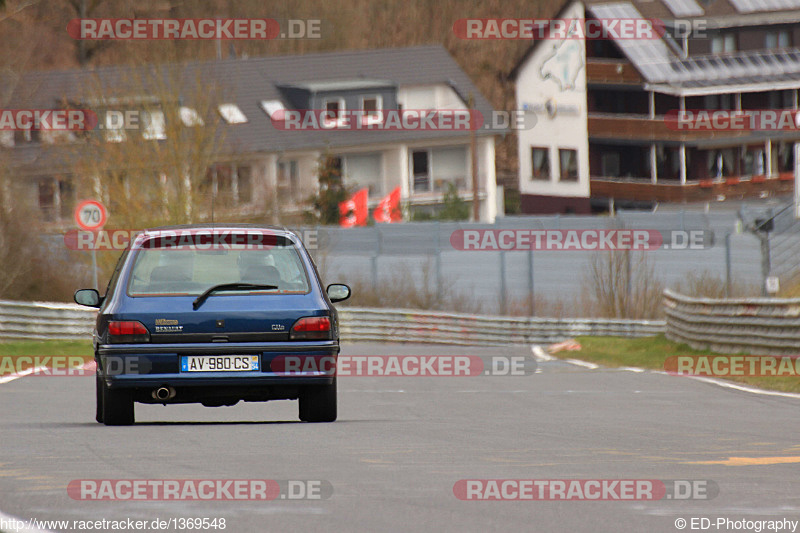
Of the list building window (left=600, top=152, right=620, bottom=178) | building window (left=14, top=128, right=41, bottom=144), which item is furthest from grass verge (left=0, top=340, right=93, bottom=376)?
building window (left=600, top=152, right=620, bottom=178)

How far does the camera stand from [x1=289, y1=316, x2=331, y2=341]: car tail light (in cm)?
1079

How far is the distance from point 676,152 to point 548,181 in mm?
7468

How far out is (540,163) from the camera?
7331 centimetres

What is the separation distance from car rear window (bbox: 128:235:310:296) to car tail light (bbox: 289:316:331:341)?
27 centimetres

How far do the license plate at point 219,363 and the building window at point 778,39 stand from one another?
2454 inches

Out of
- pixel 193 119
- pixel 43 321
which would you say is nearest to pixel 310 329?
pixel 43 321

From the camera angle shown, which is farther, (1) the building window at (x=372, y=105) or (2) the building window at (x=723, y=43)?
(1) the building window at (x=372, y=105)

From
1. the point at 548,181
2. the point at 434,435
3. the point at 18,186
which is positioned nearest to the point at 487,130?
the point at 548,181

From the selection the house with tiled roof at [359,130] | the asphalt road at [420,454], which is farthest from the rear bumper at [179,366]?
the house with tiled roof at [359,130]

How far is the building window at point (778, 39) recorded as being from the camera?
6919cm

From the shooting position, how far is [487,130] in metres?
73.4

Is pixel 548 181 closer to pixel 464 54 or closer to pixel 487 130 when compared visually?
pixel 487 130

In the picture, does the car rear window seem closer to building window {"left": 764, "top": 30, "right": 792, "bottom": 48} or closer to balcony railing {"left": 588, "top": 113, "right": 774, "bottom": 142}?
balcony railing {"left": 588, "top": 113, "right": 774, "bottom": 142}

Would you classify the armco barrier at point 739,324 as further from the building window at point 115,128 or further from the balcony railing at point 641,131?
the balcony railing at point 641,131
